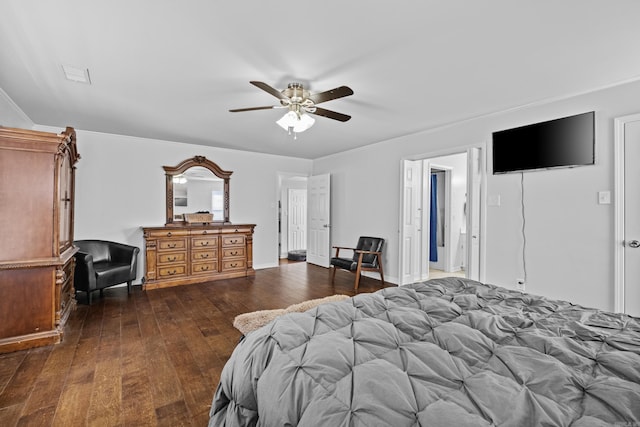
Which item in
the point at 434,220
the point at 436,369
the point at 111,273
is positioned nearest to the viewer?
the point at 436,369

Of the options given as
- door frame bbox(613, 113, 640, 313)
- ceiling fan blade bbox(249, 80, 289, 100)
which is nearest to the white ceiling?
ceiling fan blade bbox(249, 80, 289, 100)

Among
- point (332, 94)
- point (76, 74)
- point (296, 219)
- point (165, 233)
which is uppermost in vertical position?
point (76, 74)

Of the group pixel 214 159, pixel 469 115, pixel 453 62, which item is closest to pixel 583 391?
pixel 453 62

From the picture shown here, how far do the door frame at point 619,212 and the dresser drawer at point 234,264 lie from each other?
4.92 m

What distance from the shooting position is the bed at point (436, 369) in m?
0.85

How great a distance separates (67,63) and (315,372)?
9.84ft

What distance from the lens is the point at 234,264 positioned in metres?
5.38

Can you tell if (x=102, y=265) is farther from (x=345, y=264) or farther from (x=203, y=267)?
(x=345, y=264)

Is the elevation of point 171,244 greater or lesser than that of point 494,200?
lesser

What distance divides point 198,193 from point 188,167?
0.49 meters

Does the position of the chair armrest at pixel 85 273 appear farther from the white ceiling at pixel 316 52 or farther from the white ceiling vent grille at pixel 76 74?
the white ceiling vent grille at pixel 76 74

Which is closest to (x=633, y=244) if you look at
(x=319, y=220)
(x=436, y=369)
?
Result: (x=436, y=369)

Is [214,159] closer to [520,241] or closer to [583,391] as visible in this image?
[520,241]

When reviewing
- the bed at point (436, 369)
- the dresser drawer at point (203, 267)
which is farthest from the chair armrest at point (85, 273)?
the bed at point (436, 369)
